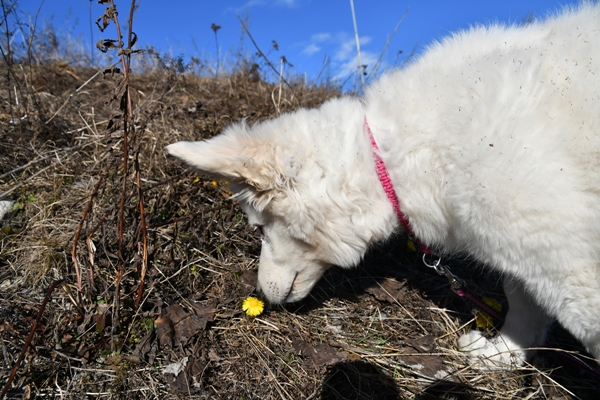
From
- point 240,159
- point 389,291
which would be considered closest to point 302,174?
point 240,159

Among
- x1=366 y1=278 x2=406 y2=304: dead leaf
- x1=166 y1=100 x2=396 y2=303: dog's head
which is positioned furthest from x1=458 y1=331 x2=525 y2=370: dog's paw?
x1=166 y1=100 x2=396 y2=303: dog's head

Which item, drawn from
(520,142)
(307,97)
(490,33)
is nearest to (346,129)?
(520,142)

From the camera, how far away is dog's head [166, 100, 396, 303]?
5.37 ft

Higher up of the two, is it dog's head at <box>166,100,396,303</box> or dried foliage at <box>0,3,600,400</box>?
dog's head at <box>166,100,396,303</box>

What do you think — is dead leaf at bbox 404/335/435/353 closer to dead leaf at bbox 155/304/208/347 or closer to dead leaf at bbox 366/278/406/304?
dead leaf at bbox 366/278/406/304

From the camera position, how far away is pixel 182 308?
217 cm

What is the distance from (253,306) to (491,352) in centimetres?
141

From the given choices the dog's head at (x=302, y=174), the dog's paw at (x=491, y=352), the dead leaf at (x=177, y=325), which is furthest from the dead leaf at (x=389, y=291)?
the dead leaf at (x=177, y=325)

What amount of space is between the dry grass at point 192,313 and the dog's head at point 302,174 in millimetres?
622

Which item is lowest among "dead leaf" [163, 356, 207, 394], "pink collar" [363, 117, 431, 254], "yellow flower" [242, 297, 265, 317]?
"dead leaf" [163, 356, 207, 394]

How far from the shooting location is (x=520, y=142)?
1339 mm

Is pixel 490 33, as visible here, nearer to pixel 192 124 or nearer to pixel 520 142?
pixel 520 142

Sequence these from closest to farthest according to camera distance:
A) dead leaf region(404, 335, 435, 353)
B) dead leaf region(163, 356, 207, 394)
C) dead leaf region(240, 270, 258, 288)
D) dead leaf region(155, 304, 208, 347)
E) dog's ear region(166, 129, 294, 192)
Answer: dog's ear region(166, 129, 294, 192) < dead leaf region(163, 356, 207, 394) < dead leaf region(155, 304, 208, 347) < dead leaf region(404, 335, 435, 353) < dead leaf region(240, 270, 258, 288)

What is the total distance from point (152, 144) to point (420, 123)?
241 cm
